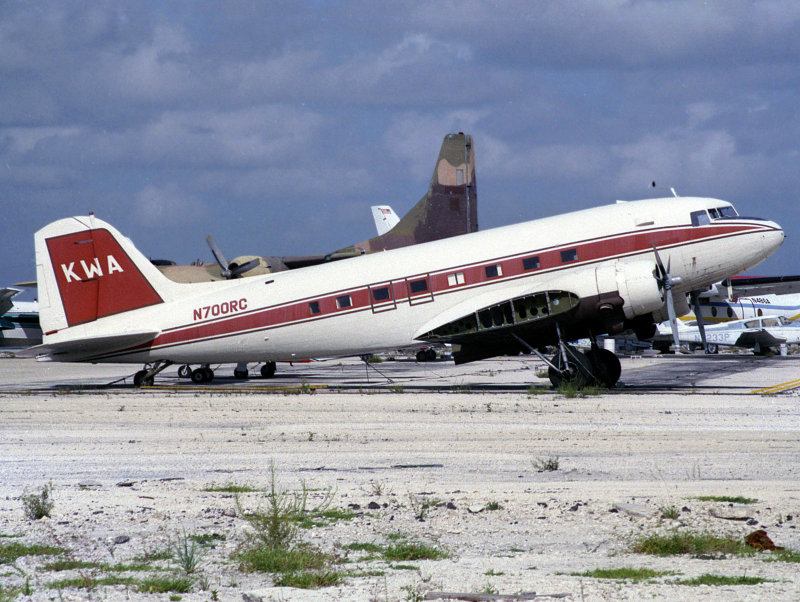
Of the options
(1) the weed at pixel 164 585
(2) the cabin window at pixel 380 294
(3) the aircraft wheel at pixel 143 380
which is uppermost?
(2) the cabin window at pixel 380 294

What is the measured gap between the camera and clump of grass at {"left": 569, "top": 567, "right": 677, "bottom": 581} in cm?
711

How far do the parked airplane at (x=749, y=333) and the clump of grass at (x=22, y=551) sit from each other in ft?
174

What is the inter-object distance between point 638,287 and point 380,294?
25.1ft

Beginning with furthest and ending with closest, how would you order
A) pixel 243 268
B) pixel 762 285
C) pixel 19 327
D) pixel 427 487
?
pixel 19 327 → pixel 762 285 → pixel 243 268 → pixel 427 487

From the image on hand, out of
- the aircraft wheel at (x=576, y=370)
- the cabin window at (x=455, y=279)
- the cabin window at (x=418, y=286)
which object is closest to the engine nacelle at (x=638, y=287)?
the aircraft wheel at (x=576, y=370)

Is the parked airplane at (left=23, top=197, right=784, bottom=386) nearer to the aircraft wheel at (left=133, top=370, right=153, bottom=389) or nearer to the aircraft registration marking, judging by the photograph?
the aircraft registration marking

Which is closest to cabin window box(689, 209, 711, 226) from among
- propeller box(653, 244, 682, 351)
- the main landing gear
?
propeller box(653, 244, 682, 351)

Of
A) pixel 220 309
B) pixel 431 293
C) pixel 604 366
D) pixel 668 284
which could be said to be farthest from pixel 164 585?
pixel 220 309

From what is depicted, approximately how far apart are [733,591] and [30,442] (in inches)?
528

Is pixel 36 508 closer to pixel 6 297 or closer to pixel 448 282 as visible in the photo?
pixel 448 282

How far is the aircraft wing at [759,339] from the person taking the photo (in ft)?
187

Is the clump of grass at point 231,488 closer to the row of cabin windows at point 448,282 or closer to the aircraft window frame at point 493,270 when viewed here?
the row of cabin windows at point 448,282

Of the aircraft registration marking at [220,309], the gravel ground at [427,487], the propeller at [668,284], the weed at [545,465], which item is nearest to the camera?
the gravel ground at [427,487]

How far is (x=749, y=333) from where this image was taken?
58062 millimetres
